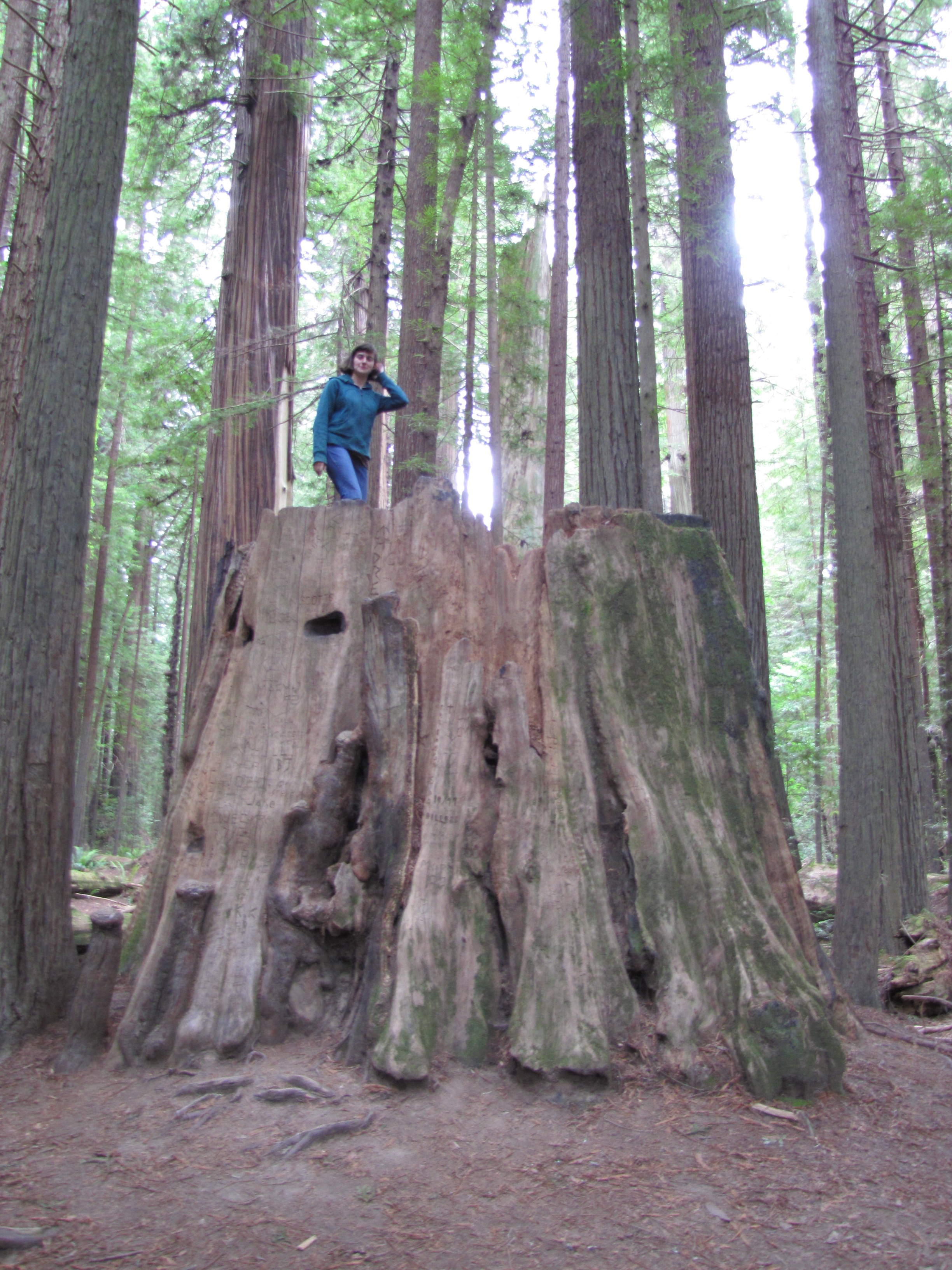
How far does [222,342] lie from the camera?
30.0ft

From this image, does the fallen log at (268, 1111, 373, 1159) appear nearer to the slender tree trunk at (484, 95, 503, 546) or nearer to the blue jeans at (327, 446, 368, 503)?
the blue jeans at (327, 446, 368, 503)

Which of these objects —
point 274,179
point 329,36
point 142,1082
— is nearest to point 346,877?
point 142,1082

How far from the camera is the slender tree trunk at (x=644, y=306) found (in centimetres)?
725

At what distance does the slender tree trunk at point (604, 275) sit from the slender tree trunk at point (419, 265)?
2.13 meters

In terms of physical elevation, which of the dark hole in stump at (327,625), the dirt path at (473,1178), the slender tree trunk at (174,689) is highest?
the slender tree trunk at (174,689)

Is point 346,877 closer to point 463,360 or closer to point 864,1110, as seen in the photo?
point 864,1110

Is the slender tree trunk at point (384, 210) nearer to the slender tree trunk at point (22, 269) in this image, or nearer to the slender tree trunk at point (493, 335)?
the slender tree trunk at point (493, 335)

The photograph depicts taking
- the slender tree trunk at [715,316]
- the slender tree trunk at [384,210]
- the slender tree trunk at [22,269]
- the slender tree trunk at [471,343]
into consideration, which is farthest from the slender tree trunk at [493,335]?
the slender tree trunk at [22,269]

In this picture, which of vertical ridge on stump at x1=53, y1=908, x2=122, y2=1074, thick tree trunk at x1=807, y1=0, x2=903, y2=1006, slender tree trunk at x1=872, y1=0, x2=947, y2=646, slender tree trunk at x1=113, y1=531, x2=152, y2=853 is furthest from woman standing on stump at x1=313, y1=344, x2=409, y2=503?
slender tree trunk at x1=113, y1=531, x2=152, y2=853

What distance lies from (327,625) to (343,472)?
7.57 feet

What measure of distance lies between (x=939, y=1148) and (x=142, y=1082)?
10.8 feet

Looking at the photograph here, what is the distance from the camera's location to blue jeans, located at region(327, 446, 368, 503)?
6.70 metres

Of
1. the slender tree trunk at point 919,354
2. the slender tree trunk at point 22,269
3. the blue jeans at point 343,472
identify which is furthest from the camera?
the slender tree trunk at point 919,354

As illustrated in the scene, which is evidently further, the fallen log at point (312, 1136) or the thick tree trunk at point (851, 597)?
the thick tree trunk at point (851, 597)
